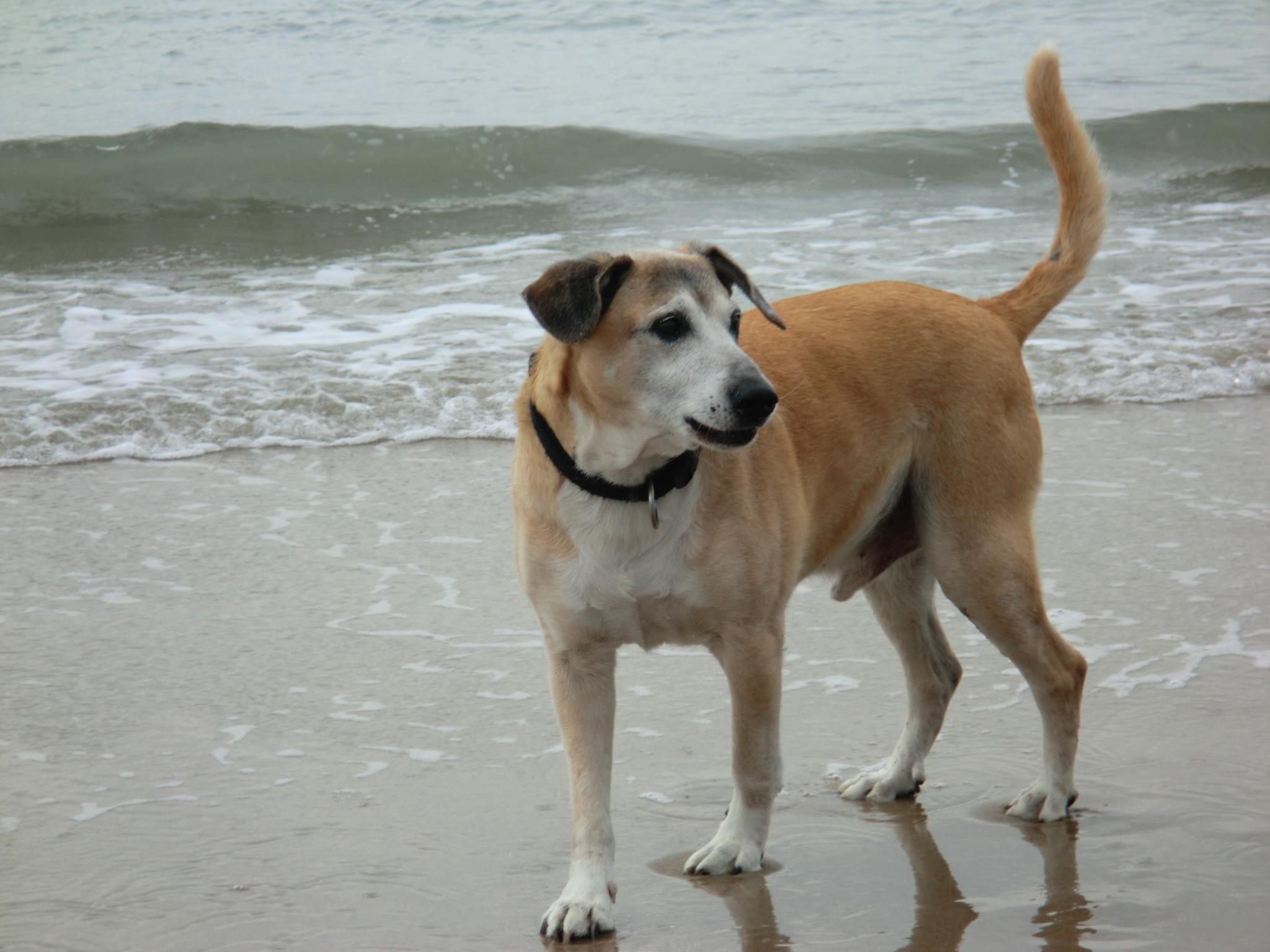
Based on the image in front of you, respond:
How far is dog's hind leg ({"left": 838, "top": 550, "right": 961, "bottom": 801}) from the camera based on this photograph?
11.9ft

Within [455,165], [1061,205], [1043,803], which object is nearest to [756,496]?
[1043,803]

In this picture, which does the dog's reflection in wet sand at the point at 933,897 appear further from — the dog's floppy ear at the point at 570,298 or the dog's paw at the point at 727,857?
the dog's floppy ear at the point at 570,298

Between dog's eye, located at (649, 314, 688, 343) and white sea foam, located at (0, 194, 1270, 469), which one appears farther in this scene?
white sea foam, located at (0, 194, 1270, 469)

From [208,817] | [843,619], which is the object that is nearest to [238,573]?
[208,817]

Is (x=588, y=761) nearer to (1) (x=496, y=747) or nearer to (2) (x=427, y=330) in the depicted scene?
(1) (x=496, y=747)

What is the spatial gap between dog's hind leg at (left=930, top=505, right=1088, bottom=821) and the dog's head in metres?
0.90

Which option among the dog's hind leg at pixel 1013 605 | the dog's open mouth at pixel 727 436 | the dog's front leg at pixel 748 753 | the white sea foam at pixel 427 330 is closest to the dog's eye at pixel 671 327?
the dog's open mouth at pixel 727 436

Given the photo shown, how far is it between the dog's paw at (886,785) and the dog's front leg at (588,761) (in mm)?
779

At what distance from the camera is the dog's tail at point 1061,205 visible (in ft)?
13.3

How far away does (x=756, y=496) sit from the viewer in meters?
3.25

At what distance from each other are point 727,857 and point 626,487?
876 mm

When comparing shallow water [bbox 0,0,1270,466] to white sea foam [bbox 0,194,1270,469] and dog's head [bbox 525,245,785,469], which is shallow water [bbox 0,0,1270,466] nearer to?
white sea foam [bbox 0,194,1270,469]

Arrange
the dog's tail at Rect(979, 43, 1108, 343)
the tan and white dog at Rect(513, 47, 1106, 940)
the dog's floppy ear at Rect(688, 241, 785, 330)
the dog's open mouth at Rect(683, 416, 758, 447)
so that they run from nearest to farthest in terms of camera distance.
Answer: the dog's open mouth at Rect(683, 416, 758, 447) < the tan and white dog at Rect(513, 47, 1106, 940) < the dog's floppy ear at Rect(688, 241, 785, 330) < the dog's tail at Rect(979, 43, 1108, 343)

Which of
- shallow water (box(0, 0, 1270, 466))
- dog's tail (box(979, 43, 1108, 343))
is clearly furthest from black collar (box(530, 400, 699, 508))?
shallow water (box(0, 0, 1270, 466))
